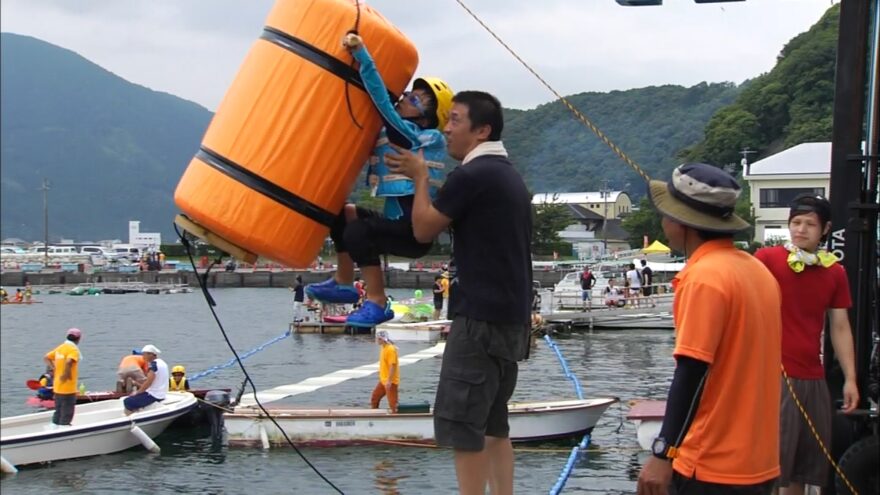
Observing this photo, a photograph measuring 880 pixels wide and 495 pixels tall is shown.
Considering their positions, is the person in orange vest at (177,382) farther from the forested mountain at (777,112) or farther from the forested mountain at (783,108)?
the forested mountain at (783,108)

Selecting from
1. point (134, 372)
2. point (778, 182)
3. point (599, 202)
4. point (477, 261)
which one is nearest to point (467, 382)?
point (477, 261)

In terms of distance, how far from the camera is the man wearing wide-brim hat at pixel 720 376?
420cm

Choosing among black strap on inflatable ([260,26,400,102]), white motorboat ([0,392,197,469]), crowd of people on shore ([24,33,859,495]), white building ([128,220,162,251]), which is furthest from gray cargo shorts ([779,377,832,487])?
white motorboat ([0,392,197,469])

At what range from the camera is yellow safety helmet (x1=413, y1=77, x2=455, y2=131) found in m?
5.66

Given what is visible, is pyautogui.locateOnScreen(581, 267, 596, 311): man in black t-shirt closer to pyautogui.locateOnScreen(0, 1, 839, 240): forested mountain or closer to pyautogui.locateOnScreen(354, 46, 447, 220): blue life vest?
pyautogui.locateOnScreen(0, 1, 839, 240): forested mountain

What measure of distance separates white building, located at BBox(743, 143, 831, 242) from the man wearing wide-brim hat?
71.6 meters

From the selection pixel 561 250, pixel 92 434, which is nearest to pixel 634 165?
pixel 92 434

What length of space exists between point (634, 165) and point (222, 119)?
246cm

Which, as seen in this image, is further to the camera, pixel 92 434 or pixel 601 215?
pixel 601 215

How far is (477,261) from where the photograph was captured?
5246mm

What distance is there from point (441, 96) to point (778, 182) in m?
74.0

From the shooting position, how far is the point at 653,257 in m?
69.8

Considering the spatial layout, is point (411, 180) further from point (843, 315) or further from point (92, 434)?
point (92, 434)

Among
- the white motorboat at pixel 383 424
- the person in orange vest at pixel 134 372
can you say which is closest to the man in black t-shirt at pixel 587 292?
the white motorboat at pixel 383 424
